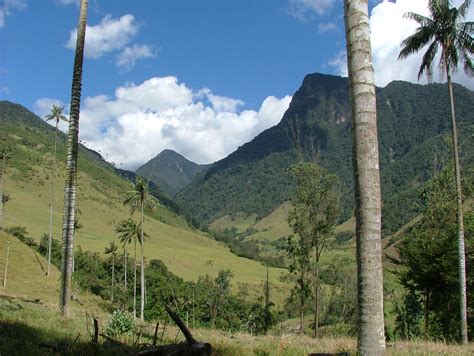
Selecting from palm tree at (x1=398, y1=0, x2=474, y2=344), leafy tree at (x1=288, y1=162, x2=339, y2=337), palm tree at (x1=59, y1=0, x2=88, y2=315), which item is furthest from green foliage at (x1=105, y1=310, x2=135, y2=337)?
leafy tree at (x1=288, y1=162, x2=339, y2=337)

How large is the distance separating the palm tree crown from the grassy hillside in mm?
90192

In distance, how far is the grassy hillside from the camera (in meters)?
115

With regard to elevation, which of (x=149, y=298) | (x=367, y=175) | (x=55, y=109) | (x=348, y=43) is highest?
(x=55, y=109)

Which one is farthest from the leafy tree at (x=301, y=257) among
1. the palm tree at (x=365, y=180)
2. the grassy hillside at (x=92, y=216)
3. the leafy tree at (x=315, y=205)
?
the grassy hillside at (x=92, y=216)

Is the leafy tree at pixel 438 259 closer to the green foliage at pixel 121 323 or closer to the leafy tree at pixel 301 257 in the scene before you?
the leafy tree at pixel 301 257

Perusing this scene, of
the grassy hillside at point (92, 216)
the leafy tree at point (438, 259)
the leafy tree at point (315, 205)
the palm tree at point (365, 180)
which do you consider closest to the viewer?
the palm tree at point (365, 180)

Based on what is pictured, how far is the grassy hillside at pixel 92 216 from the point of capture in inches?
4510

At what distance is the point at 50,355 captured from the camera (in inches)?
189

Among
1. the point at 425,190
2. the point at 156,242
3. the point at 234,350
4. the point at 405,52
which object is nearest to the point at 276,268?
the point at 156,242

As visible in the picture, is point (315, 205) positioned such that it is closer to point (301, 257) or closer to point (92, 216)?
point (301, 257)

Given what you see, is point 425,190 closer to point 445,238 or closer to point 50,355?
point 445,238

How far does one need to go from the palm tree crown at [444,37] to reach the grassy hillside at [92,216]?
90192mm

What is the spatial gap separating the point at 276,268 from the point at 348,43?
157 meters

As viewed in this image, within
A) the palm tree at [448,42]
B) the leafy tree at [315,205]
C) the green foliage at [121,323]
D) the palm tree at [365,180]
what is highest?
the palm tree at [448,42]
